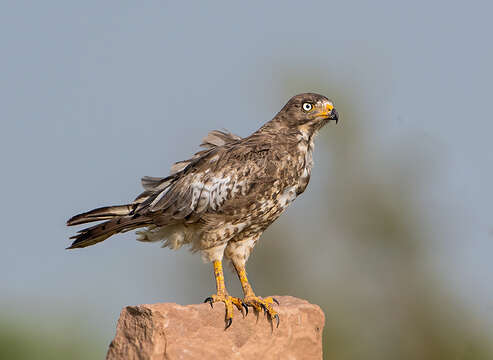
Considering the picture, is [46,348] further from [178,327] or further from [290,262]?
[178,327]

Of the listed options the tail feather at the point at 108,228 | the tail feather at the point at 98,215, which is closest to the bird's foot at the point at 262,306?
the tail feather at the point at 108,228

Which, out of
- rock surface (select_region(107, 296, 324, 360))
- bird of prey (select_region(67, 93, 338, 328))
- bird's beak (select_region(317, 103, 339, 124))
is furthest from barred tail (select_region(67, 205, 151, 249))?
bird's beak (select_region(317, 103, 339, 124))

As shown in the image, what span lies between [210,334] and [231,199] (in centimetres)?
144

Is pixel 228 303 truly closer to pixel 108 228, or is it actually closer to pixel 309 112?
pixel 108 228

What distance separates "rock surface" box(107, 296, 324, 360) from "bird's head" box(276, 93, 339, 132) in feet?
6.76

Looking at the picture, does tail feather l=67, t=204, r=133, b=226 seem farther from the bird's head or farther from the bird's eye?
the bird's eye

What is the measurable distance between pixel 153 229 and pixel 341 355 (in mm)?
8134

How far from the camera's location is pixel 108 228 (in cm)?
820

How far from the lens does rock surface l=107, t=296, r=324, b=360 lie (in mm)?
7344

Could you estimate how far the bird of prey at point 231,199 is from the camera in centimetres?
809

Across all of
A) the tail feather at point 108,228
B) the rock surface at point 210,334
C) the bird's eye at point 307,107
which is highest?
the bird's eye at point 307,107

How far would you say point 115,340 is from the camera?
25.4 feet

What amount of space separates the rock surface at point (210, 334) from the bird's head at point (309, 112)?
2.06 metres

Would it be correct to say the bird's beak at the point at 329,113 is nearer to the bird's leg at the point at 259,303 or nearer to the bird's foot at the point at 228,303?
the bird's leg at the point at 259,303
